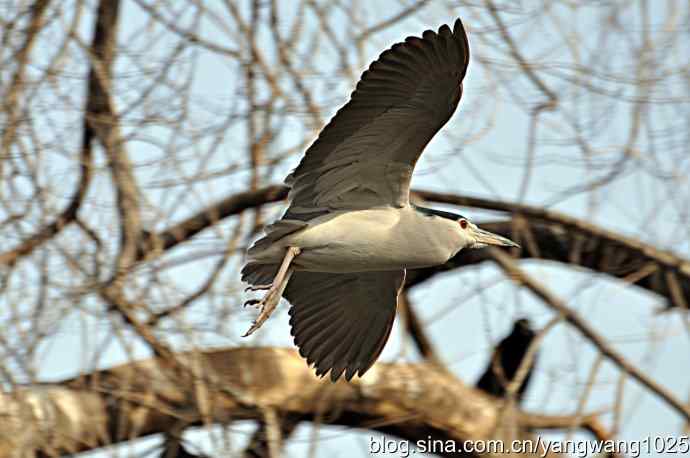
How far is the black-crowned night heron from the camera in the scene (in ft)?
15.8

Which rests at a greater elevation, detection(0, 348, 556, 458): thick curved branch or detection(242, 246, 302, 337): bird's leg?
detection(242, 246, 302, 337): bird's leg

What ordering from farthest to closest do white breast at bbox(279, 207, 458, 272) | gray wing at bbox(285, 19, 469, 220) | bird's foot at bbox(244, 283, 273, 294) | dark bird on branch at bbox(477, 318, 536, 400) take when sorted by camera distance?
dark bird on branch at bbox(477, 318, 536, 400)
bird's foot at bbox(244, 283, 273, 294)
white breast at bbox(279, 207, 458, 272)
gray wing at bbox(285, 19, 469, 220)

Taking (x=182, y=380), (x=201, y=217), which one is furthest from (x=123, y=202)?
(x=182, y=380)

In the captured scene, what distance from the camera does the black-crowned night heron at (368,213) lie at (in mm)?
4805

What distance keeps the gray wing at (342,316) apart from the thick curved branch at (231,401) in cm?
26

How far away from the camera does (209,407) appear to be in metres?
5.64

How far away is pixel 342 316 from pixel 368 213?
0.72 m

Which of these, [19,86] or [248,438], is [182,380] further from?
[19,86]

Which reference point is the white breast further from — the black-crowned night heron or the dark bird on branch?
the dark bird on branch

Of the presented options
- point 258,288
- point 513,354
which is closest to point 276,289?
point 258,288

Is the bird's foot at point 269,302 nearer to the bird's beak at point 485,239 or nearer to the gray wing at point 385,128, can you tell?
the gray wing at point 385,128

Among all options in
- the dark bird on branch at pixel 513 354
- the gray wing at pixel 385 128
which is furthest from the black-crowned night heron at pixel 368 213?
the dark bird on branch at pixel 513 354

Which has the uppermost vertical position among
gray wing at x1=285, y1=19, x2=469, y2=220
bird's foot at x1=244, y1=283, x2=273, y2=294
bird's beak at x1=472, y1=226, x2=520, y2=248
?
gray wing at x1=285, y1=19, x2=469, y2=220

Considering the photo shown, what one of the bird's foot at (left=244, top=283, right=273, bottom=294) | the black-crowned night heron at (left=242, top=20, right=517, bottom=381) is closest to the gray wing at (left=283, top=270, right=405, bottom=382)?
the black-crowned night heron at (left=242, top=20, right=517, bottom=381)
